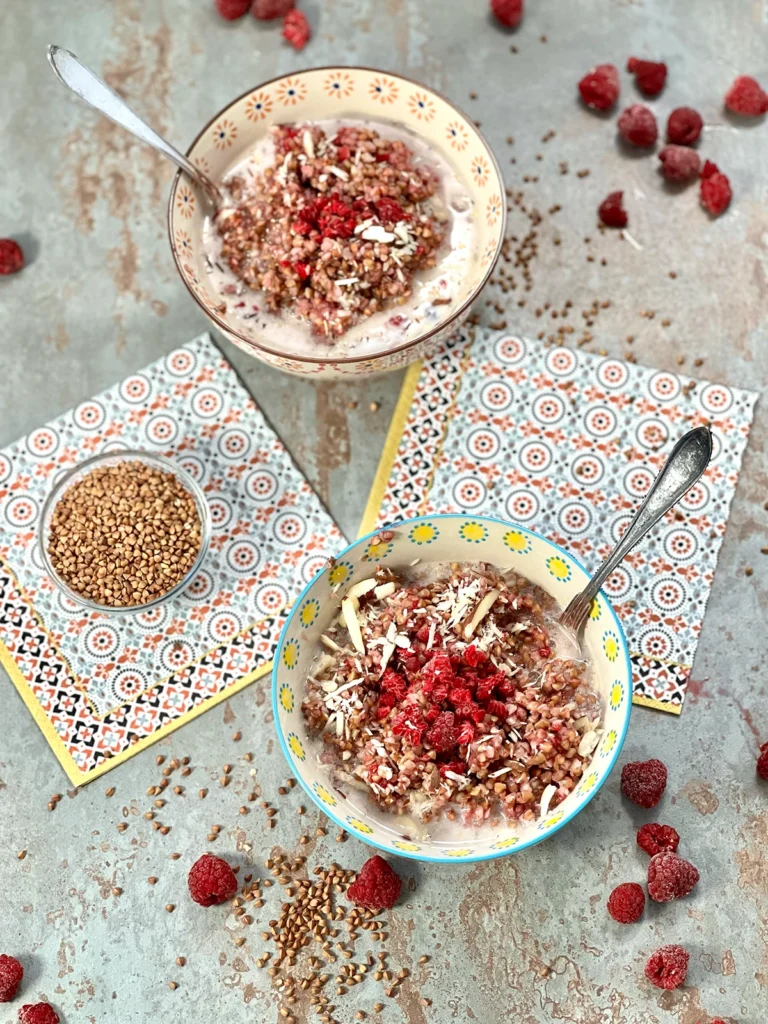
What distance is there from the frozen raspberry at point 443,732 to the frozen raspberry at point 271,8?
Answer: 1.94 meters

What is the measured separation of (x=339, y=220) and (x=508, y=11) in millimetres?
862

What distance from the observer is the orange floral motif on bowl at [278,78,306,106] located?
268 centimetres

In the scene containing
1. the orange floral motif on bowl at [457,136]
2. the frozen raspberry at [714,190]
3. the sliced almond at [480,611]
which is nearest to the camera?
the sliced almond at [480,611]

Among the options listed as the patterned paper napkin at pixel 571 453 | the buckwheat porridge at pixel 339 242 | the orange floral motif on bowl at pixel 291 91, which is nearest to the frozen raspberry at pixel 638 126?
the buckwheat porridge at pixel 339 242

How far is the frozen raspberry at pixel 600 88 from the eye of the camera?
9.34 feet

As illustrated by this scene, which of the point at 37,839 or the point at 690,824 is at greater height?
the point at 690,824

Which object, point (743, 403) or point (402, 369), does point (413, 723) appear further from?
point (743, 403)

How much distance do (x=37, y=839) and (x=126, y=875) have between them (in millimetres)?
231

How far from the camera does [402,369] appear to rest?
2764 mm

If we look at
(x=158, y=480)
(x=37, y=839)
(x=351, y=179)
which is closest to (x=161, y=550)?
(x=158, y=480)

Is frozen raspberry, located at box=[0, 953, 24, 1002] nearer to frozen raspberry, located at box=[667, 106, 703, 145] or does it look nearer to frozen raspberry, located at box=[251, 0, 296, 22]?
frozen raspberry, located at box=[251, 0, 296, 22]

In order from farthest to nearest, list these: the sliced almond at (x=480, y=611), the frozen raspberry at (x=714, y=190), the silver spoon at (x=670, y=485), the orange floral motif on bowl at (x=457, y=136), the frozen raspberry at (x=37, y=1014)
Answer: the frozen raspberry at (x=714, y=190)
the orange floral motif on bowl at (x=457, y=136)
the frozen raspberry at (x=37, y=1014)
the sliced almond at (x=480, y=611)
the silver spoon at (x=670, y=485)

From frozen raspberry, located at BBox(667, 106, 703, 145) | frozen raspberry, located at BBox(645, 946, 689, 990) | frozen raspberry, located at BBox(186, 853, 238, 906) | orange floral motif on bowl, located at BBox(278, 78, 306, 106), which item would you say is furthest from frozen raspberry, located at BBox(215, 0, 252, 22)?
frozen raspberry, located at BBox(645, 946, 689, 990)

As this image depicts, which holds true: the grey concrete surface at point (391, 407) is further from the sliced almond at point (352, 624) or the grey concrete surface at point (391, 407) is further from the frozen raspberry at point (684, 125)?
the sliced almond at point (352, 624)
